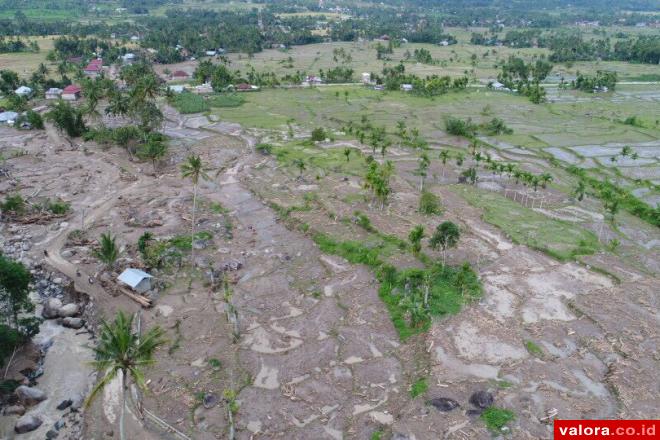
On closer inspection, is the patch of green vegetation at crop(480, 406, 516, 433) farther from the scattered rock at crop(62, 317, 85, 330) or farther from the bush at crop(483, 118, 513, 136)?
the bush at crop(483, 118, 513, 136)

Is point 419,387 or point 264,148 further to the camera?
point 264,148

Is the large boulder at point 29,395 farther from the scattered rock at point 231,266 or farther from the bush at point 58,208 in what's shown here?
the bush at point 58,208

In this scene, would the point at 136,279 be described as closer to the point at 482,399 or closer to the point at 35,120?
the point at 482,399

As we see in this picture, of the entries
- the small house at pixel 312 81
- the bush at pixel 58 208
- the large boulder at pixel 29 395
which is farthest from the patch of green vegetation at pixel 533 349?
the small house at pixel 312 81

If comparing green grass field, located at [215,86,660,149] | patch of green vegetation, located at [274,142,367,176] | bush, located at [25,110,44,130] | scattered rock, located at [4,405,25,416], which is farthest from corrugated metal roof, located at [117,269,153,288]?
bush, located at [25,110,44,130]

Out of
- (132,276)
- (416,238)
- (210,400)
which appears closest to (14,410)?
(210,400)

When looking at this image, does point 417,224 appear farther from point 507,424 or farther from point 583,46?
point 583,46

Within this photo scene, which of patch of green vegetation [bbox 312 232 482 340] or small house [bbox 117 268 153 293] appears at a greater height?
small house [bbox 117 268 153 293]
